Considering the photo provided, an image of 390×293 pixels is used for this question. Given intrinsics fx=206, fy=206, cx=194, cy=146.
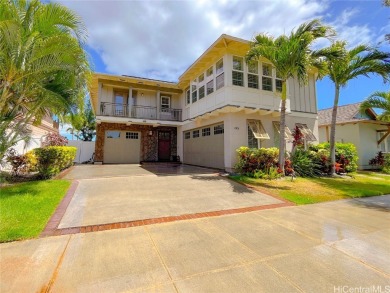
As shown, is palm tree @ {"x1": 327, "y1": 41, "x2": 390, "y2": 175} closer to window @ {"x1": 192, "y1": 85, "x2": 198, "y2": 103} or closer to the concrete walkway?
window @ {"x1": 192, "y1": 85, "x2": 198, "y2": 103}

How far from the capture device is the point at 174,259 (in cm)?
323

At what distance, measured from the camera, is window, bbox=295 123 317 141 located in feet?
44.2

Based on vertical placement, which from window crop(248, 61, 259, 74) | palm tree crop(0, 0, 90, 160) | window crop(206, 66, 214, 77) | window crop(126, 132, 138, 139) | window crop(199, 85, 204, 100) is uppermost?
window crop(206, 66, 214, 77)

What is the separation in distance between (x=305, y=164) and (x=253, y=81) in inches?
223

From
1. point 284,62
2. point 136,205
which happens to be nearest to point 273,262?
point 136,205

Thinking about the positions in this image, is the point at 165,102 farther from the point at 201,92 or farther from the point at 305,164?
the point at 305,164

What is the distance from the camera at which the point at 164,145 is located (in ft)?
61.7

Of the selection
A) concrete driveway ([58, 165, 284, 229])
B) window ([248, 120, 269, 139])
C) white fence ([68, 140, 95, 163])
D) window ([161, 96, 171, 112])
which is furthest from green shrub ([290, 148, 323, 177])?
white fence ([68, 140, 95, 163])

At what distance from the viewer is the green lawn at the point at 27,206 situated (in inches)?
162

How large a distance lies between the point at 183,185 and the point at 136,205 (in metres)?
2.84

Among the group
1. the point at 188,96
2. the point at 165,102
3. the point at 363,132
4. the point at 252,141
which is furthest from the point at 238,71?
the point at 363,132

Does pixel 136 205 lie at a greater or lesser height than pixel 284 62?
lesser

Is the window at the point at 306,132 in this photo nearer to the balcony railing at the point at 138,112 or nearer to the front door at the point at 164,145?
the balcony railing at the point at 138,112

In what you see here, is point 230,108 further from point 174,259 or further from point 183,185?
point 174,259
